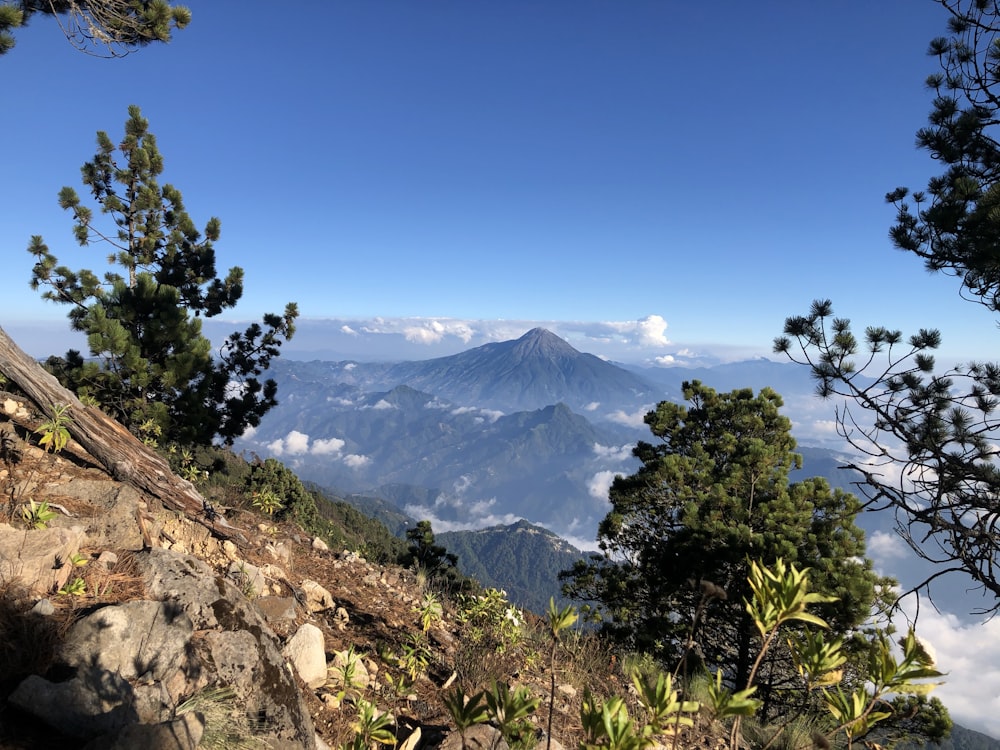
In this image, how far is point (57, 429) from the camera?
17.8 ft

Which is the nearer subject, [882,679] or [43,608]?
[882,679]

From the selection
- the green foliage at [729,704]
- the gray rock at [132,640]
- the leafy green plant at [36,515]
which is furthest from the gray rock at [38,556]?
the green foliage at [729,704]

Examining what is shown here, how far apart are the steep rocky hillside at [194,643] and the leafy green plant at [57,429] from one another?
22 cm

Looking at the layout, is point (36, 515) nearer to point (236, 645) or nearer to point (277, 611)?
point (236, 645)

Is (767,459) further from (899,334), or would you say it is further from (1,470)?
(1,470)

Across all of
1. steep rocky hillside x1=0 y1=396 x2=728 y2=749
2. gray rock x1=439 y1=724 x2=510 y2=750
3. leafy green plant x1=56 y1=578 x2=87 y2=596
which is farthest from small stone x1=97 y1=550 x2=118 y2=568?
gray rock x1=439 y1=724 x2=510 y2=750

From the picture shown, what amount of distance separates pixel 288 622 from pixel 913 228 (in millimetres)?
9509

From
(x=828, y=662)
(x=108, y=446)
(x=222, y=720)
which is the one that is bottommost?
(x=222, y=720)

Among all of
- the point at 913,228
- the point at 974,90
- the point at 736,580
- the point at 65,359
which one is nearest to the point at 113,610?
the point at 913,228

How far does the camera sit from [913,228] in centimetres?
666

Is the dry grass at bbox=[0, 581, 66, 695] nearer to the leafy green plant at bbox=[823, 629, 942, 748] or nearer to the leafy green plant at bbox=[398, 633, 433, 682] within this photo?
the leafy green plant at bbox=[398, 633, 433, 682]

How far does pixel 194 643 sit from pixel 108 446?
3.91 meters

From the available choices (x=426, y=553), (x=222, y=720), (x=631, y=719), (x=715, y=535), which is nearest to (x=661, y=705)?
(x=631, y=719)

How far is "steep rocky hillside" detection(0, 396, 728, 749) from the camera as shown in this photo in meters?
2.81
